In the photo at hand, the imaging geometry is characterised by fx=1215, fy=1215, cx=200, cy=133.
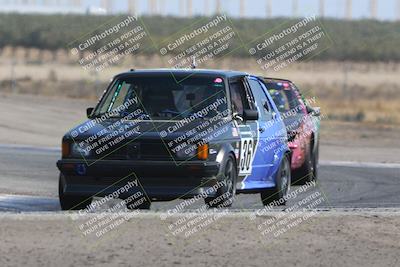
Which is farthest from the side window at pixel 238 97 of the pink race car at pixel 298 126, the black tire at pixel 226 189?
the pink race car at pixel 298 126

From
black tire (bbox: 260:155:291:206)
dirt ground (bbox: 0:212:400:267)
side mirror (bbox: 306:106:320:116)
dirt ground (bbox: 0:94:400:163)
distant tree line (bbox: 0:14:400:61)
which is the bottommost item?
distant tree line (bbox: 0:14:400:61)

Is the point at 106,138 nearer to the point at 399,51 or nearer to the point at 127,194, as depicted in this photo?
the point at 127,194

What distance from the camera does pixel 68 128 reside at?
3284cm

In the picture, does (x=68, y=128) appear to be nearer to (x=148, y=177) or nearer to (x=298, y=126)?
(x=298, y=126)

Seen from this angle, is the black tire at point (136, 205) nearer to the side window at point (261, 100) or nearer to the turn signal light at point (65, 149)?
the turn signal light at point (65, 149)

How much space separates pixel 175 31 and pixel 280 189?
83.2m

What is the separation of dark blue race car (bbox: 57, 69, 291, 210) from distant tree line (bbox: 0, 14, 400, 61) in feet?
198

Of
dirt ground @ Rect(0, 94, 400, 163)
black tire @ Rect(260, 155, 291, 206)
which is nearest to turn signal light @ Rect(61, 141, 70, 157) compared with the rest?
black tire @ Rect(260, 155, 291, 206)

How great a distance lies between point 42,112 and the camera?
35.3 m

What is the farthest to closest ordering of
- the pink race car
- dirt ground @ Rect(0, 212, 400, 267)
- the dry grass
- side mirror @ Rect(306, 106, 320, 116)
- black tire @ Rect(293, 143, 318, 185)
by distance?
the dry grass
side mirror @ Rect(306, 106, 320, 116)
black tire @ Rect(293, 143, 318, 185)
the pink race car
dirt ground @ Rect(0, 212, 400, 267)

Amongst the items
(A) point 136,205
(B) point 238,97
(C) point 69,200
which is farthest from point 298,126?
(C) point 69,200

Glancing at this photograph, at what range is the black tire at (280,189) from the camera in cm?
1477

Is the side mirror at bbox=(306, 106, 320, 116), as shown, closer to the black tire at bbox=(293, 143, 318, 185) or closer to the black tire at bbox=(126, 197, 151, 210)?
the black tire at bbox=(293, 143, 318, 185)

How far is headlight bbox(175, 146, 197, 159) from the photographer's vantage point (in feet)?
42.0
